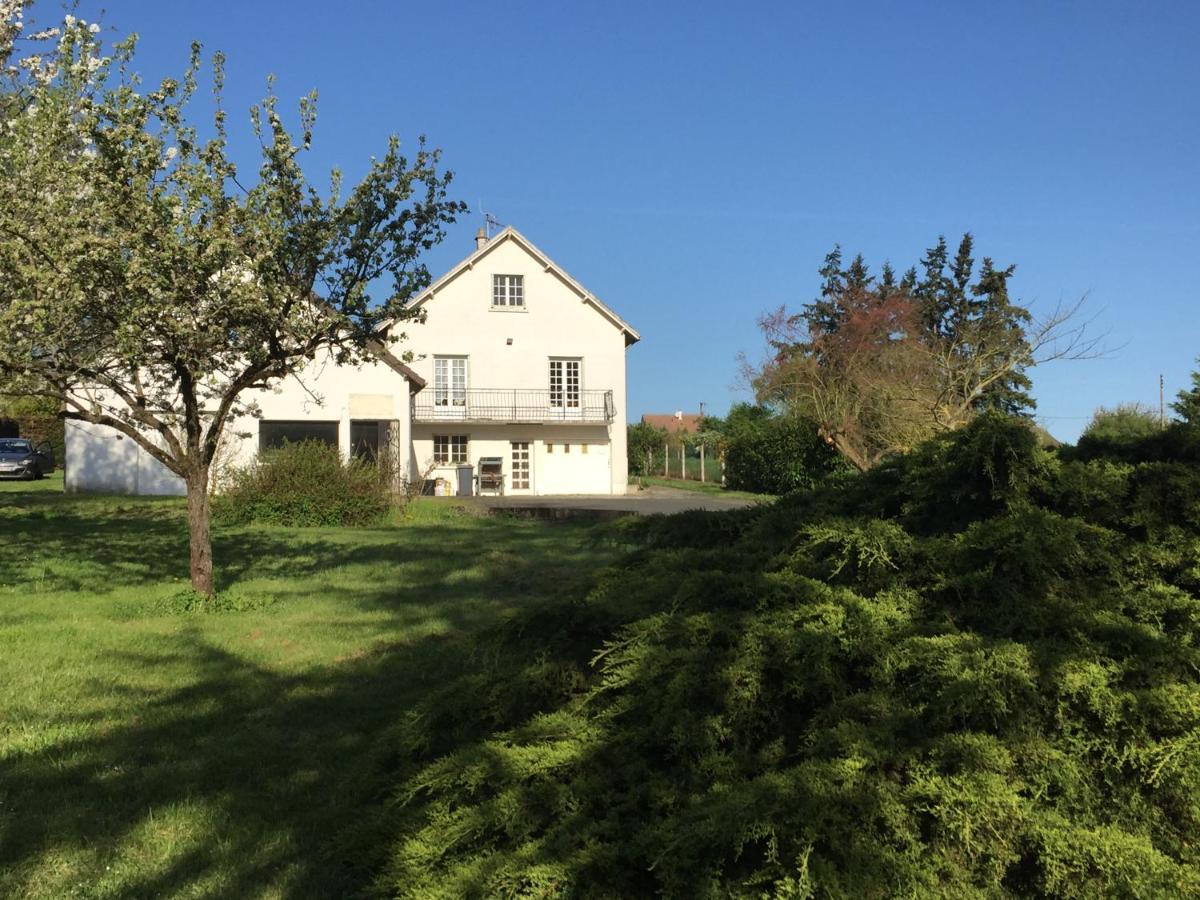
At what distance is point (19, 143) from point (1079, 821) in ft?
35.6

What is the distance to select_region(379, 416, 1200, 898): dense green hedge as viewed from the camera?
2568 millimetres

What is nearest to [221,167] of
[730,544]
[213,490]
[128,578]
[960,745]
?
[128,578]

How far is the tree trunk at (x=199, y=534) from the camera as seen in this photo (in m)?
9.18

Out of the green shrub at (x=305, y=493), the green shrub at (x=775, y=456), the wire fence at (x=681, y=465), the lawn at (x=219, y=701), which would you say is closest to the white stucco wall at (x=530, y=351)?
the green shrub at (x=775, y=456)

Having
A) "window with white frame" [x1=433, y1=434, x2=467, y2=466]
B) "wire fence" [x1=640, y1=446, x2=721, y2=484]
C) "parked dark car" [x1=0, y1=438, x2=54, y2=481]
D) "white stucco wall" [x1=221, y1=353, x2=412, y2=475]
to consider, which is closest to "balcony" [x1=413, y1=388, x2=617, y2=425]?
"window with white frame" [x1=433, y1=434, x2=467, y2=466]

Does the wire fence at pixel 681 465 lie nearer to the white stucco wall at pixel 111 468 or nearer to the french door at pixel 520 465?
the french door at pixel 520 465

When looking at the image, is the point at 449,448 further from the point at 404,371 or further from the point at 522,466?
the point at 404,371

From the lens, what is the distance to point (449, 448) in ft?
117

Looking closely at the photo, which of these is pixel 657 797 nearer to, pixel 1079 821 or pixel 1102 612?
pixel 1079 821

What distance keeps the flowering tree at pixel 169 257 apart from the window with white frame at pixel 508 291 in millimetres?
25638

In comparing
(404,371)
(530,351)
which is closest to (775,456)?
(530,351)

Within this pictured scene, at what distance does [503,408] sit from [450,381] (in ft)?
7.45

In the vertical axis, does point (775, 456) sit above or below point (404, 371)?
below

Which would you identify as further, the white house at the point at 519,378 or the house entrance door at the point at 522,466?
the house entrance door at the point at 522,466
